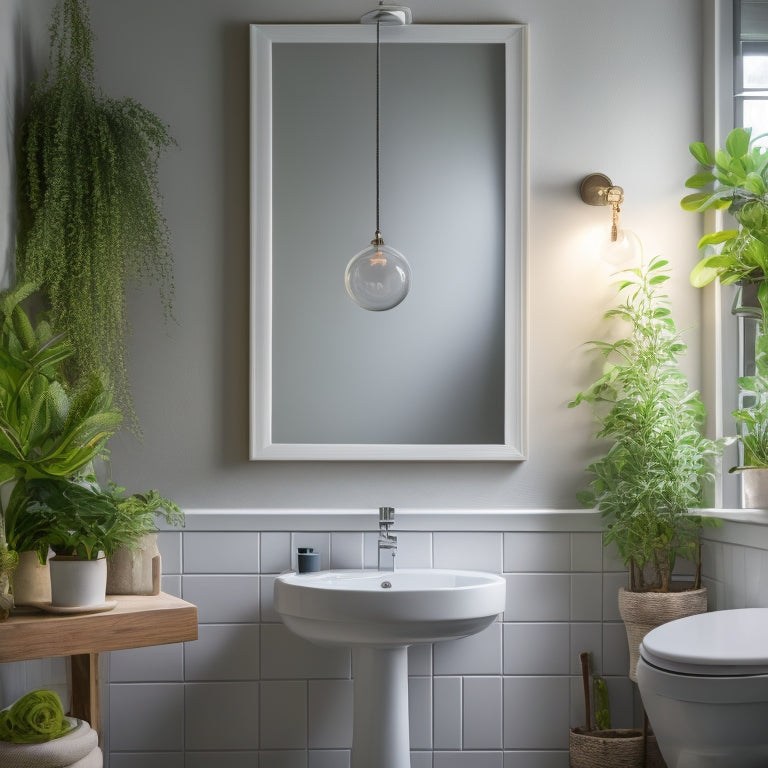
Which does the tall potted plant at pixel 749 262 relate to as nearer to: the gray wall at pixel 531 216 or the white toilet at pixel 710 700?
the gray wall at pixel 531 216

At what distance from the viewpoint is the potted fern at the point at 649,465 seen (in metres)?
2.32

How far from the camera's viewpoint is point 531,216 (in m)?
2.55

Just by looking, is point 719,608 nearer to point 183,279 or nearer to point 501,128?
point 501,128

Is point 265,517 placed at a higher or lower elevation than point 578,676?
higher

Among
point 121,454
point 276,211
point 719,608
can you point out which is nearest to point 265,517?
point 121,454

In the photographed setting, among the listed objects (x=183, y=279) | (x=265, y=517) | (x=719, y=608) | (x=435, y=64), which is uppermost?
(x=435, y=64)

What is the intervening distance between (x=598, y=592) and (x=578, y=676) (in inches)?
9.1

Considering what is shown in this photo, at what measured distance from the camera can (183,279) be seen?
252cm

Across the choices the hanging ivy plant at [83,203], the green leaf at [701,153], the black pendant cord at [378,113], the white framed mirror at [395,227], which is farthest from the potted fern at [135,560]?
the green leaf at [701,153]

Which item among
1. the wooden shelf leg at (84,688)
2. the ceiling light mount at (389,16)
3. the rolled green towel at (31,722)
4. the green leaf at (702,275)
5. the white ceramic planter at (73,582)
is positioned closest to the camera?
the rolled green towel at (31,722)

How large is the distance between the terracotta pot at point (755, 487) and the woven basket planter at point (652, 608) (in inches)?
10.9

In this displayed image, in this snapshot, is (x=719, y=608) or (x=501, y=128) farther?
(x=501, y=128)

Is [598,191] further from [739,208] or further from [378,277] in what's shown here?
[378,277]

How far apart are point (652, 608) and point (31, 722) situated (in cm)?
143
